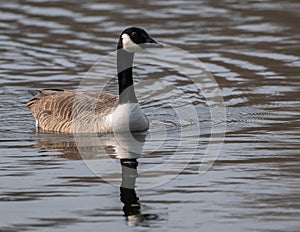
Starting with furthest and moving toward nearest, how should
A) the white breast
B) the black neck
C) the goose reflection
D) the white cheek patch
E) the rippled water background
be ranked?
the black neck
the white cheek patch
the white breast
the goose reflection
the rippled water background

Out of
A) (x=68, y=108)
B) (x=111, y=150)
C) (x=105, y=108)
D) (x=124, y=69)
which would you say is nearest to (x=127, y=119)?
(x=105, y=108)

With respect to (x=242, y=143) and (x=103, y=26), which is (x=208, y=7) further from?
(x=242, y=143)

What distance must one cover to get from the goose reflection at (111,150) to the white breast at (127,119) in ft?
0.41

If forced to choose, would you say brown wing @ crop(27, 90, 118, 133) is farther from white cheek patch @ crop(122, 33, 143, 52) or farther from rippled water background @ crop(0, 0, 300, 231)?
white cheek patch @ crop(122, 33, 143, 52)

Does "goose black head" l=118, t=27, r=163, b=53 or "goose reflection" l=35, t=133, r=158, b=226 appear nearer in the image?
"goose reflection" l=35, t=133, r=158, b=226

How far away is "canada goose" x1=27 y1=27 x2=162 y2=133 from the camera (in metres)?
14.0

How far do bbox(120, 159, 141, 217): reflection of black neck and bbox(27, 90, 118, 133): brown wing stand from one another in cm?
235

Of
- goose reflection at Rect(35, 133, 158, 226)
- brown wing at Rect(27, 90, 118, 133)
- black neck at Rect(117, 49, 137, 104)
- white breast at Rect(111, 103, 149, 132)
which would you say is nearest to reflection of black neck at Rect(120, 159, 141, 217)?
goose reflection at Rect(35, 133, 158, 226)

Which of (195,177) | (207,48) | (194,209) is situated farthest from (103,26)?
(194,209)

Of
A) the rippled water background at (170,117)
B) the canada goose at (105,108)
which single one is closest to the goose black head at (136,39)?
the canada goose at (105,108)

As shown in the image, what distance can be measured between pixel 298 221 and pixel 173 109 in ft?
22.7

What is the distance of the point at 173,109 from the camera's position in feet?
51.6

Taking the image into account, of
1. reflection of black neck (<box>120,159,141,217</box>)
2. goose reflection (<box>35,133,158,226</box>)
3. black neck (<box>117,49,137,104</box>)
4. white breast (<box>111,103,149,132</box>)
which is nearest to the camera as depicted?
reflection of black neck (<box>120,159,141,217</box>)

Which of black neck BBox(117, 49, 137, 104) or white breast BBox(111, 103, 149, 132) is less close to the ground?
black neck BBox(117, 49, 137, 104)
